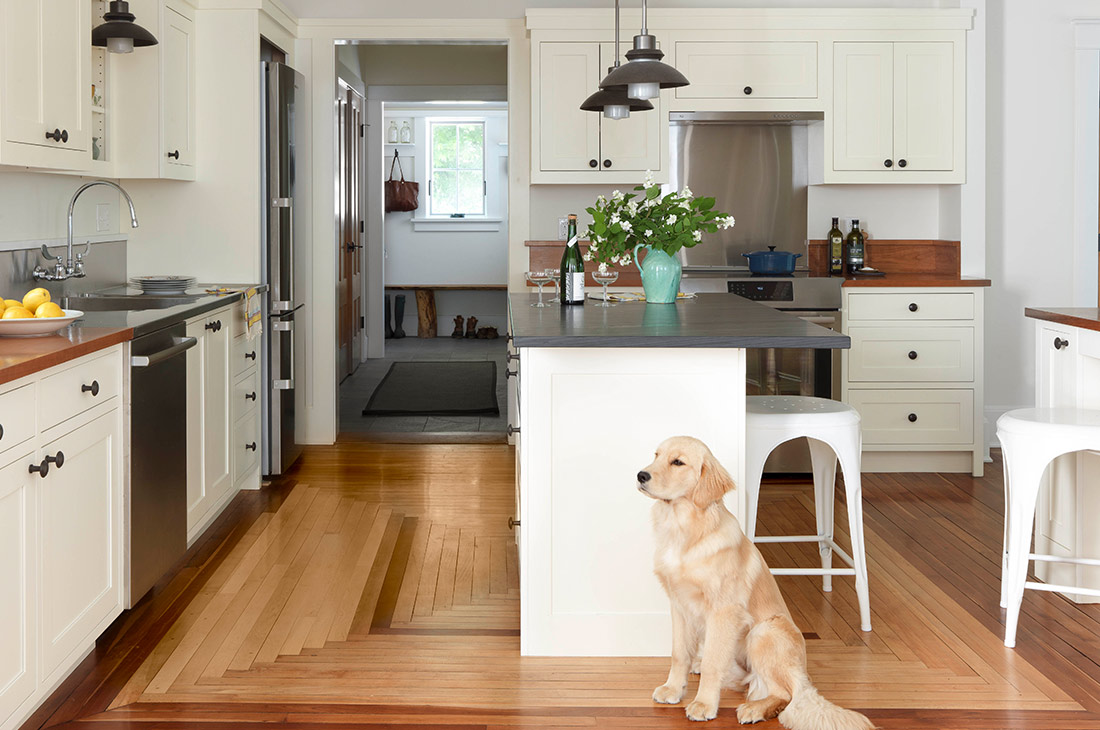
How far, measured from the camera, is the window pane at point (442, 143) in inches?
451

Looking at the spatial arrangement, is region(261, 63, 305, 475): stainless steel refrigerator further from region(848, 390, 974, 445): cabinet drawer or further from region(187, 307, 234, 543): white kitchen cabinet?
region(848, 390, 974, 445): cabinet drawer

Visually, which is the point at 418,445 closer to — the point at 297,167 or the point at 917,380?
the point at 297,167

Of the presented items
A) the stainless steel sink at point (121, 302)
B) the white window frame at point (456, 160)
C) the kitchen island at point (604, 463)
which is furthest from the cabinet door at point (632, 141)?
the white window frame at point (456, 160)

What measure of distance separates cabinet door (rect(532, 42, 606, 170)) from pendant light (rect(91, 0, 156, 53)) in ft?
6.81

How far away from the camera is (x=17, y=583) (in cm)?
Answer: 239

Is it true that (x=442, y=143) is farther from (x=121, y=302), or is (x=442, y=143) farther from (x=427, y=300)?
(x=121, y=302)

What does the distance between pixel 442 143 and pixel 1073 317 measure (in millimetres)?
8793

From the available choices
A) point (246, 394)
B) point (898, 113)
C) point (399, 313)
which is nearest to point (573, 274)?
point (246, 394)

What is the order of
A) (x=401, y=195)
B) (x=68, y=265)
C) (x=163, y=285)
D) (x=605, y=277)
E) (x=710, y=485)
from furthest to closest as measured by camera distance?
(x=401, y=195) → (x=163, y=285) → (x=68, y=265) → (x=605, y=277) → (x=710, y=485)

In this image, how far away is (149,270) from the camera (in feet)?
17.1

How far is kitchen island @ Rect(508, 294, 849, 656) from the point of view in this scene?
117 inches

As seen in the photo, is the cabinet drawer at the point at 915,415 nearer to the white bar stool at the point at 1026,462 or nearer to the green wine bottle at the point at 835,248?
the green wine bottle at the point at 835,248

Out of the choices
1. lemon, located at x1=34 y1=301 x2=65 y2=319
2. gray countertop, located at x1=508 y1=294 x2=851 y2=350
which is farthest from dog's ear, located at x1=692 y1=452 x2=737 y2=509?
lemon, located at x1=34 y1=301 x2=65 y2=319

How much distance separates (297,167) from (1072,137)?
4.01m
